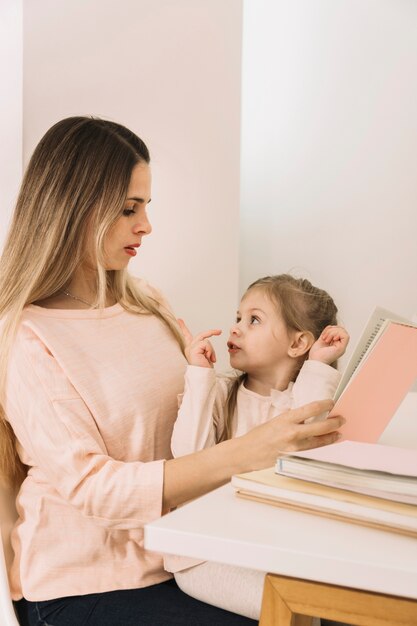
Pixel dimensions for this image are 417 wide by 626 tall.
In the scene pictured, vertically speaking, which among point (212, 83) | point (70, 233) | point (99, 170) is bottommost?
point (70, 233)

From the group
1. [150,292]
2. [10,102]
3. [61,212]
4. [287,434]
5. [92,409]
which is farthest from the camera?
[10,102]

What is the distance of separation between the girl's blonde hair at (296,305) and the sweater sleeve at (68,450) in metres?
0.43

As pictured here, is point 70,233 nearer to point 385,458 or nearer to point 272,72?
point 385,458

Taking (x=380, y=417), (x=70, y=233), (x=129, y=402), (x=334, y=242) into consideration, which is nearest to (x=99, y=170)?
(x=70, y=233)

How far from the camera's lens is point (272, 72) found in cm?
323

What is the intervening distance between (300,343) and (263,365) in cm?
10

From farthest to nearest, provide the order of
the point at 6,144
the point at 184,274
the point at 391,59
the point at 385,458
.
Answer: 1. the point at 391,59
2. the point at 184,274
3. the point at 6,144
4. the point at 385,458

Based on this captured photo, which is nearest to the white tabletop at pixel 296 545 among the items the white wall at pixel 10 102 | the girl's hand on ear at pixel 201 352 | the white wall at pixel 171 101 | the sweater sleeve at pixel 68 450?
the sweater sleeve at pixel 68 450

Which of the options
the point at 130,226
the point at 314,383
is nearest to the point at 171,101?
the point at 130,226

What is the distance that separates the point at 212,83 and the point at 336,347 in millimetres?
1219

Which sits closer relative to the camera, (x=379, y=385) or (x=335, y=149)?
(x=379, y=385)

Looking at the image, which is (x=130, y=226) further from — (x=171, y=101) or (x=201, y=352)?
(x=171, y=101)

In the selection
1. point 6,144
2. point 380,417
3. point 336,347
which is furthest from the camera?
point 6,144

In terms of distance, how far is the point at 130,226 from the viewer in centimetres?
152
